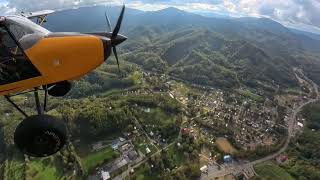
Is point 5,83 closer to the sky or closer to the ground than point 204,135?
closer to the sky

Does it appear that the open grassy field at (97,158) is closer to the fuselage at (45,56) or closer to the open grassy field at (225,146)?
the open grassy field at (225,146)

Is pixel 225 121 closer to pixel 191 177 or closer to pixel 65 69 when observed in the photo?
pixel 191 177

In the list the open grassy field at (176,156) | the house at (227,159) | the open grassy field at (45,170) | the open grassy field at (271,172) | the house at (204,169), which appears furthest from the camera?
the house at (227,159)

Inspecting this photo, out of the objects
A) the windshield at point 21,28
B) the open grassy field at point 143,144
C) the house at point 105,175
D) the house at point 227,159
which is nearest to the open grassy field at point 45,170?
the house at point 105,175

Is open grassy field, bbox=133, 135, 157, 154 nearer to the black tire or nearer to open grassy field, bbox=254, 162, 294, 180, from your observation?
open grassy field, bbox=254, 162, 294, 180

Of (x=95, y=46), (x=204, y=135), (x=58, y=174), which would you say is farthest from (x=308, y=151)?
(x=95, y=46)

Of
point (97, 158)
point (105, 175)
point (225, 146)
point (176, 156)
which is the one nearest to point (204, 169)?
point (176, 156)
